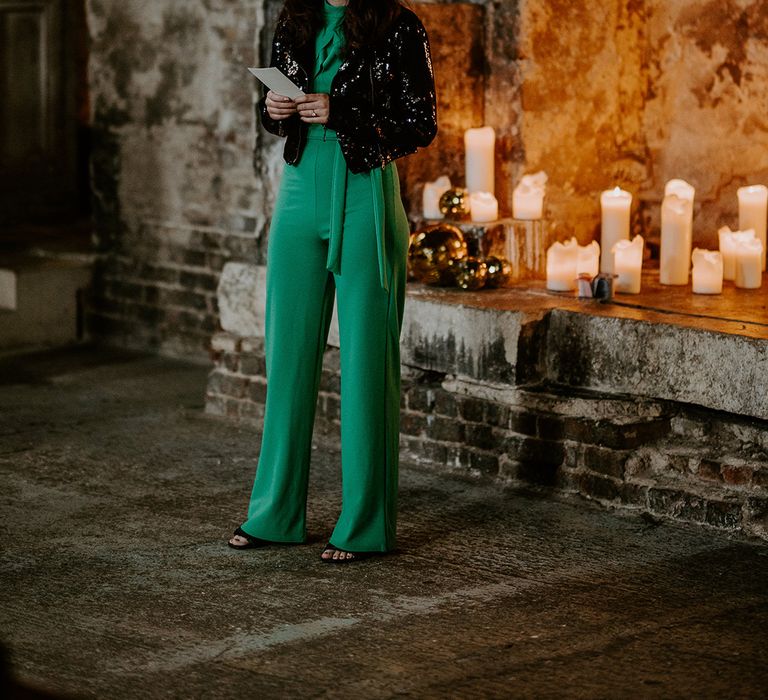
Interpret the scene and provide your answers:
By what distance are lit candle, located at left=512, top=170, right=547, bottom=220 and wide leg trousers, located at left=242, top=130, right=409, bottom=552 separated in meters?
1.55

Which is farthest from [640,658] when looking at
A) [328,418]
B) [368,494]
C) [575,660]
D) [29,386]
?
[29,386]

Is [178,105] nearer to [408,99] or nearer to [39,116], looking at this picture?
[39,116]

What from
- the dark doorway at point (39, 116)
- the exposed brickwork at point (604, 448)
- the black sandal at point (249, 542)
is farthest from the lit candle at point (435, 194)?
the dark doorway at point (39, 116)

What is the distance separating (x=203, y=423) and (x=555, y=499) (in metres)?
1.65

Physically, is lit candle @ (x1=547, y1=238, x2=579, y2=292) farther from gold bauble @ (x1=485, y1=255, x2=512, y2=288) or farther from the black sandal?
the black sandal

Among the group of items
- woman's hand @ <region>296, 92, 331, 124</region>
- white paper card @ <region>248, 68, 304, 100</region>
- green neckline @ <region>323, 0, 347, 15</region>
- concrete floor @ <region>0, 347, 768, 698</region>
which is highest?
green neckline @ <region>323, 0, 347, 15</region>

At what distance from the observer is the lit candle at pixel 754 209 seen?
580 cm

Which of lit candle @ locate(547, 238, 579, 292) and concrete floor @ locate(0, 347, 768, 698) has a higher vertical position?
lit candle @ locate(547, 238, 579, 292)

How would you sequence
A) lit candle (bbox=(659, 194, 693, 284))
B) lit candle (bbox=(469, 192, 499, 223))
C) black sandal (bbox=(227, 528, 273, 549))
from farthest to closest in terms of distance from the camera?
lit candle (bbox=(469, 192, 499, 223)) < lit candle (bbox=(659, 194, 693, 284)) < black sandal (bbox=(227, 528, 273, 549))

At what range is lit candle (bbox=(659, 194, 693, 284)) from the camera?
5.65 metres

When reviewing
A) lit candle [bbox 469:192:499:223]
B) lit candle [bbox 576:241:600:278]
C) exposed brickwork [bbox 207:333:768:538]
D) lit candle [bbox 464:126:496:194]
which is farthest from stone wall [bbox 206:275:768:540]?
lit candle [bbox 464:126:496:194]

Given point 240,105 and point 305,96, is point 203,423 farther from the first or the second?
point 305,96

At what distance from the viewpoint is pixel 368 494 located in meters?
4.32

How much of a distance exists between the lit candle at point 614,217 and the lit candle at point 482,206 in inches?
17.6
